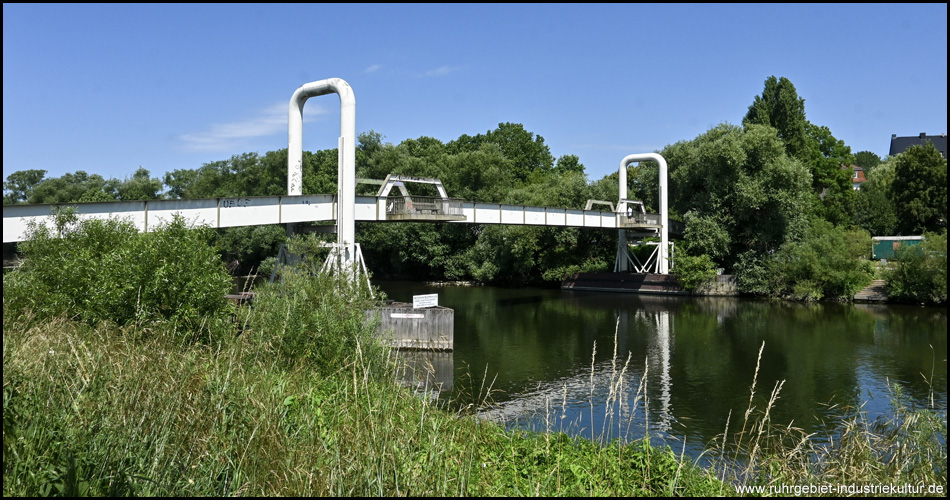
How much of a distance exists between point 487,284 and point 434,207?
94.9ft

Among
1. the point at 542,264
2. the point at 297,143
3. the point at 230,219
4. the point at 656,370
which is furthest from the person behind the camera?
the point at 542,264

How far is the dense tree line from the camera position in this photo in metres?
45.1

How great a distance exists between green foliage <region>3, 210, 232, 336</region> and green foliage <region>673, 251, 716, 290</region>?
3656 cm

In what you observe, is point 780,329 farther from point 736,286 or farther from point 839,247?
point 736,286

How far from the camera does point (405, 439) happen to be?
781cm

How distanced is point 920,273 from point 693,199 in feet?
58.0

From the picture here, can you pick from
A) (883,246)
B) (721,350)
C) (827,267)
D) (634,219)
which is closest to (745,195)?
(634,219)

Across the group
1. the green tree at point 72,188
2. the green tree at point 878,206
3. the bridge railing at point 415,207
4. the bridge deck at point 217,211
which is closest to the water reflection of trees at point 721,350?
the bridge railing at point 415,207

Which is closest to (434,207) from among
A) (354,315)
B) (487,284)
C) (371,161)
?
(354,315)

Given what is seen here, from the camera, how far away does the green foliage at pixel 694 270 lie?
47375mm

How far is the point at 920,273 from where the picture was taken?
118 ft

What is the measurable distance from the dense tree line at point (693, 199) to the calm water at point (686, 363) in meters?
5.37

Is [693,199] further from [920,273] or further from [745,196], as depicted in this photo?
[920,273]

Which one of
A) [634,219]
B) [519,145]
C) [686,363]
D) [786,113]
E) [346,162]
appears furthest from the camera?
[519,145]
